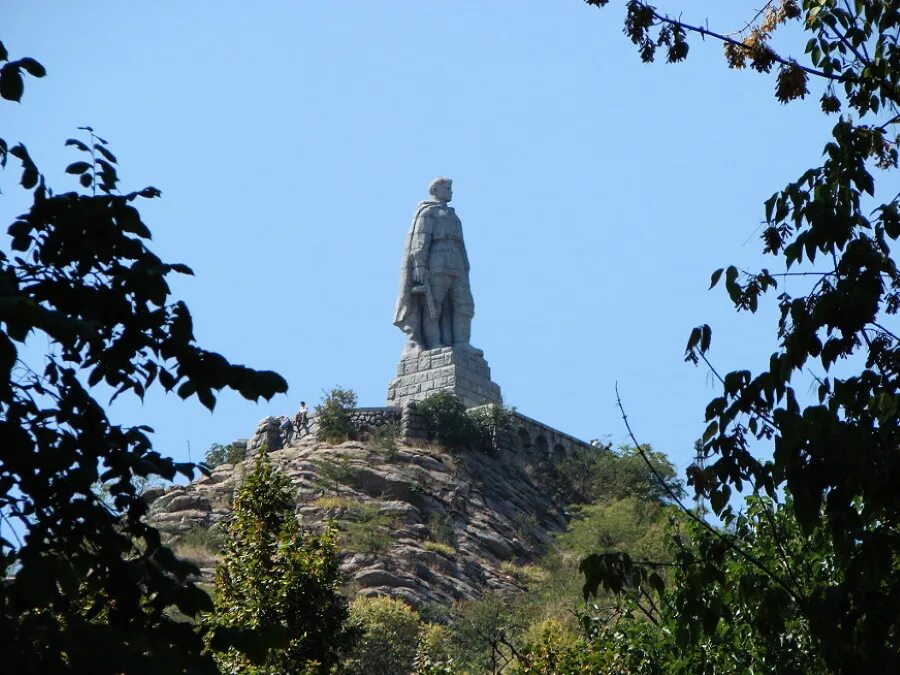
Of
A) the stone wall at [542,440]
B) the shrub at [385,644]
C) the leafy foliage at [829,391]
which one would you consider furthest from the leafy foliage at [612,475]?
the leafy foliage at [829,391]

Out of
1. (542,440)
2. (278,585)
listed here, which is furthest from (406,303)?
(278,585)

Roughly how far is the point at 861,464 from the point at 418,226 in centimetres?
3114

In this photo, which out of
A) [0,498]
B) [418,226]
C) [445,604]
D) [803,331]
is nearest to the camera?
[0,498]

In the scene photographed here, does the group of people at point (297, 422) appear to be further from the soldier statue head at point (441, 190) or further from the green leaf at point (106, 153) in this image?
the green leaf at point (106, 153)

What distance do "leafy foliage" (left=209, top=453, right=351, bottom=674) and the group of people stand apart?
23392mm

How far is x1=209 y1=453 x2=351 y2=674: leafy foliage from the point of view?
37.4 ft

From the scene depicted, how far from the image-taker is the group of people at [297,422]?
3612 centimetres

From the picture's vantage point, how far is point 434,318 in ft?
119

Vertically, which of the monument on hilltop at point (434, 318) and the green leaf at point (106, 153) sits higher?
the monument on hilltop at point (434, 318)

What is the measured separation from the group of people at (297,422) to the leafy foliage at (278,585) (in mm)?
23392

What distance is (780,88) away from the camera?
7.05 meters

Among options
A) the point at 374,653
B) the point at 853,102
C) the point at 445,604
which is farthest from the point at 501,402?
the point at 853,102

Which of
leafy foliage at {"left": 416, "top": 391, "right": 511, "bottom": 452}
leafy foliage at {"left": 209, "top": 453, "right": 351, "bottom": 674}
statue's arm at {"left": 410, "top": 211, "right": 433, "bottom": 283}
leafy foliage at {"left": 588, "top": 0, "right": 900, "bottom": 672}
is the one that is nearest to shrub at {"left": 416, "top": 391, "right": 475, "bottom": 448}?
leafy foliage at {"left": 416, "top": 391, "right": 511, "bottom": 452}

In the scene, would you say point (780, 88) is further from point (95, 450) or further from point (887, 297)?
point (95, 450)
